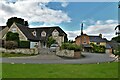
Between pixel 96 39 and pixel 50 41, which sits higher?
pixel 96 39

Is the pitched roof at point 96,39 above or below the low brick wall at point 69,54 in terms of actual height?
above

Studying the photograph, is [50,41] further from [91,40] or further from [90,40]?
[91,40]

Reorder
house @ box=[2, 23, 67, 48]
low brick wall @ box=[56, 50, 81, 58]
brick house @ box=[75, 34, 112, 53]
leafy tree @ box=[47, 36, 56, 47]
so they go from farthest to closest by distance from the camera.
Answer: brick house @ box=[75, 34, 112, 53] < house @ box=[2, 23, 67, 48] < leafy tree @ box=[47, 36, 56, 47] < low brick wall @ box=[56, 50, 81, 58]

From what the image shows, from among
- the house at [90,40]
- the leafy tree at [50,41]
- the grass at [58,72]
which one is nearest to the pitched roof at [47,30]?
the leafy tree at [50,41]

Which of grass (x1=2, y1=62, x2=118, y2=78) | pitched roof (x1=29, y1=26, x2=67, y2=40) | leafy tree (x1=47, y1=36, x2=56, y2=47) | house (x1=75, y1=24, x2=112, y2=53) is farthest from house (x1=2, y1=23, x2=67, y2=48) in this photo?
grass (x1=2, y1=62, x2=118, y2=78)

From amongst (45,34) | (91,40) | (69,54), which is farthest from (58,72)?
(91,40)

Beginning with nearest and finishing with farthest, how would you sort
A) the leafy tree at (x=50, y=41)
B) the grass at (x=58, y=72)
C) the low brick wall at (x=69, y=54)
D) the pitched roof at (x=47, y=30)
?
the grass at (x=58, y=72), the low brick wall at (x=69, y=54), the leafy tree at (x=50, y=41), the pitched roof at (x=47, y=30)

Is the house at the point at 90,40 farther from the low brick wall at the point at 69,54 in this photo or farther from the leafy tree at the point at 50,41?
the low brick wall at the point at 69,54

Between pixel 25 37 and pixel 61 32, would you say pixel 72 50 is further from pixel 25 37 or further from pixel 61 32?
pixel 61 32

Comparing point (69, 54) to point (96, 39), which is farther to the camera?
point (96, 39)

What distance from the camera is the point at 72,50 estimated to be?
3058 cm

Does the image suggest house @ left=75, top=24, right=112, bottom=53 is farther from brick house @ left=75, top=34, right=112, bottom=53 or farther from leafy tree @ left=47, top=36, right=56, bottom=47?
leafy tree @ left=47, top=36, right=56, bottom=47

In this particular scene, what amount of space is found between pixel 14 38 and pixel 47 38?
1744 centimetres

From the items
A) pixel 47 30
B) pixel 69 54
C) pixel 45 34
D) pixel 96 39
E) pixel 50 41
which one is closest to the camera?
pixel 69 54
